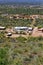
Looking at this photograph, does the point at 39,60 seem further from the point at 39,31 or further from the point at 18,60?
the point at 39,31

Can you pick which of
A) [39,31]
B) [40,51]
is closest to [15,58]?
[40,51]

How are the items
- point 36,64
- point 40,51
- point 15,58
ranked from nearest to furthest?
point 36,64, point 15,58, point 40,51

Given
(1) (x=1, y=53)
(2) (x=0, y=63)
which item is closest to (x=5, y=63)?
(2) (x=0, y=63)

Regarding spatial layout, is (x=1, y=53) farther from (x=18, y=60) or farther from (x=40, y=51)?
(x=40, y=51)

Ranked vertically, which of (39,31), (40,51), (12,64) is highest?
(12,64)

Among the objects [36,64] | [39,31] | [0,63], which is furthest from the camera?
[39,31]

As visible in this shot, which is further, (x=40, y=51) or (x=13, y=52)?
(x=40, y=51)

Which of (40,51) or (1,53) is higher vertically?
(1,53)

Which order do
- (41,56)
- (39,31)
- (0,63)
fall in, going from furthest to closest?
(39,31)
(41,56)
(0,63)

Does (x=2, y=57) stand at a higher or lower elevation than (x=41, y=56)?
higher
